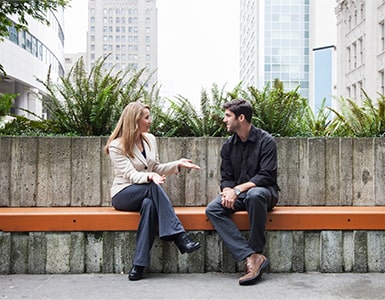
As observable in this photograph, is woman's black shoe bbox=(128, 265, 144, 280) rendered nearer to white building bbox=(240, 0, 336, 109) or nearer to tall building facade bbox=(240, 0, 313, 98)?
white building bbox=(240, 0, 336, 109)

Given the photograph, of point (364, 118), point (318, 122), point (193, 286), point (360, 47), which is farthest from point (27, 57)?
point (193, 286)

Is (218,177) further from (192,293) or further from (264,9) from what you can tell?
(264,9)

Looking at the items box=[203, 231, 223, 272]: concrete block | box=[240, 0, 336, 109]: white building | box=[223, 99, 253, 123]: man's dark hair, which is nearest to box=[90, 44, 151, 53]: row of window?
box=[240, 0, 336, 109]: white building

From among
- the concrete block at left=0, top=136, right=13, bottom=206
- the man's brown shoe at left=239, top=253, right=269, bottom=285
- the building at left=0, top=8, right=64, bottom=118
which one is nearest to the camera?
the man's brown shoe at left=239, top=253, right=269, bottom=285

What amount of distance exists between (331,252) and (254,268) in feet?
2.74

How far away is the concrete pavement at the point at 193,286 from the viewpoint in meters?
3.79

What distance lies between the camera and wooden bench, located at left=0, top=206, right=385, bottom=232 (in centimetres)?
448

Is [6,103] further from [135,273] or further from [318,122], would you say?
[318,122]

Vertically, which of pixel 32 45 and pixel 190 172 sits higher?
pixel 32 45

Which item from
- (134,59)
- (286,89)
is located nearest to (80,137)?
(286,89)

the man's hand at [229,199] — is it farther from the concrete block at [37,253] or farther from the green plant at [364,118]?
the green plant at [364,118]

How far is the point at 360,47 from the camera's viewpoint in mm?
46781

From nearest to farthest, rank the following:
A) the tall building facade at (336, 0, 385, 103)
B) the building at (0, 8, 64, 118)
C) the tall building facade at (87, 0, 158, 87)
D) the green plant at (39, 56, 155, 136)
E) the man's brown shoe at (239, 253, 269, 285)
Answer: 1. the man's brown shoe at (239, 253, 269, 285)
2. the green plant at (39, 56, 155, 136)
3. the building at (0, 8, 64, 118)
4. the tall building facade at (336, 0, 385, 103)
5. the tall building facade at (87, 0, 158, 87)

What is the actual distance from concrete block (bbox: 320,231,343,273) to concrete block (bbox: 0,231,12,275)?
9.06 ft
